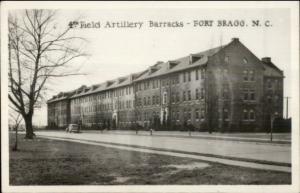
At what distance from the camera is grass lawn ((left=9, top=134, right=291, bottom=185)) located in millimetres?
6316

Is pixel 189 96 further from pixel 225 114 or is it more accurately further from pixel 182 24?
pixel 182 24

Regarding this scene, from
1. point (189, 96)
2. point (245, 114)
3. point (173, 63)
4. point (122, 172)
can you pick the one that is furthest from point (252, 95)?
point (122, 172)

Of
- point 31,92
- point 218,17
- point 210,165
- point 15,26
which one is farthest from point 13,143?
point 218,17

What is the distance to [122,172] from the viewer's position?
659 cm

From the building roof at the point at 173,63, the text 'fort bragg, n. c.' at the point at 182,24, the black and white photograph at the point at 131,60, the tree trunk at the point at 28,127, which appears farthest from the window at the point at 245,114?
the text 'fort bragg, n. c.' at the point at 182,24

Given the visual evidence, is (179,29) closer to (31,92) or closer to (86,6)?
(86,6)

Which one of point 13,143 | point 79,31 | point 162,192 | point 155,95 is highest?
point 79,31

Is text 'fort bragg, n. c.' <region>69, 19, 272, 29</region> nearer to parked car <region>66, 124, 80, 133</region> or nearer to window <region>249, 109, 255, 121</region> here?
parked car <region>66, 124, 80, 133</region>

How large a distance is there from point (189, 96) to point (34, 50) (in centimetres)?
755

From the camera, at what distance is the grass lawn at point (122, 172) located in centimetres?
632

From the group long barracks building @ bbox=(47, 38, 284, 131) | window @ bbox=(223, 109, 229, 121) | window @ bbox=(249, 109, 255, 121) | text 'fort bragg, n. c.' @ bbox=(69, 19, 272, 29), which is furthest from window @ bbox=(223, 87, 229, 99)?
text 'fort bragg, n. c.' @ bbox=(69, 19, 272, 29)

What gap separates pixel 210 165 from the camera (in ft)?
23.1

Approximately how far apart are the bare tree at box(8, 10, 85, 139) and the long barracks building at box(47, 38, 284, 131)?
60 cm

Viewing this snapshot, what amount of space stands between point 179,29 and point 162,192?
218 cm
